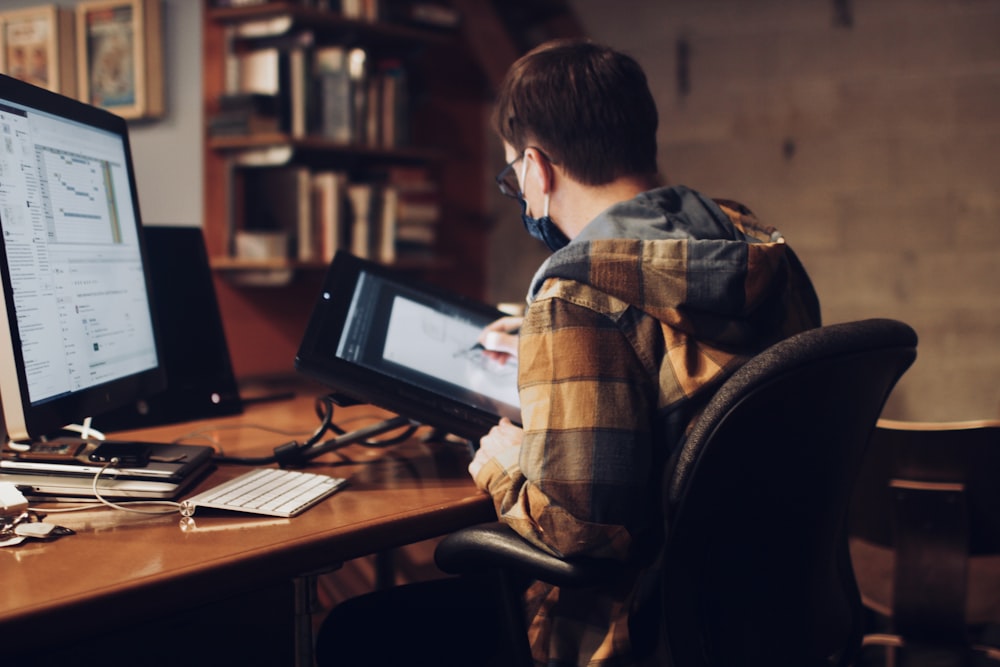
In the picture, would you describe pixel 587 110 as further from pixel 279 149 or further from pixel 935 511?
pixel 279 149

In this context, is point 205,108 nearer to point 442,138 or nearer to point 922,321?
point 442,138

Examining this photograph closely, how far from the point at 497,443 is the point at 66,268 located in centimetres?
60

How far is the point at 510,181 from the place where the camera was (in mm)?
1364

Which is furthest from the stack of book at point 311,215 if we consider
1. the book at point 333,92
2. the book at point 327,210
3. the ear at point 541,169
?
the ear at point 541,169

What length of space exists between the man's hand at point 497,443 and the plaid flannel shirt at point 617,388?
0.49 feet

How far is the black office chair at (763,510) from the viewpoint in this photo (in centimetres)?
89

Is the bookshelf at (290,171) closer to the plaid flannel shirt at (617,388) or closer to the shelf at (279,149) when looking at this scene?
the shelf at (279,149)

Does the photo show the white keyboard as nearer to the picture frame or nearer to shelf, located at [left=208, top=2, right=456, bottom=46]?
shelf, located at [left=208, top=2, right=456, bottom=46]

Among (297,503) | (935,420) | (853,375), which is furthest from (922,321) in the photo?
(297,503)

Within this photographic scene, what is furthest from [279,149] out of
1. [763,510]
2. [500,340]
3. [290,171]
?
[763,510]

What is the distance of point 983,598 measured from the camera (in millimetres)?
2221

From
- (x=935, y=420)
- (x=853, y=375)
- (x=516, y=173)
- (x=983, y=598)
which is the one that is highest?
(x=516, y=173)

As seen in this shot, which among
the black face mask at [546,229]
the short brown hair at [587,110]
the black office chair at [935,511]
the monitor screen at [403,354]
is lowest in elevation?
the black office chair at [935,511]

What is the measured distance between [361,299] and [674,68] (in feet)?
7.16
